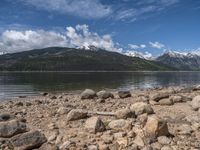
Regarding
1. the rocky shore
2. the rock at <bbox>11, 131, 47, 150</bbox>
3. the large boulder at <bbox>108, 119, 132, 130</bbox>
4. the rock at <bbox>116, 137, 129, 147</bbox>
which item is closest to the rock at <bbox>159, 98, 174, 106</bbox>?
the rocky shore

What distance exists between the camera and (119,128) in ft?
48.5

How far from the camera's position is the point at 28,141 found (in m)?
12.4

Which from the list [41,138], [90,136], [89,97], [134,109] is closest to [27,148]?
[41,138]

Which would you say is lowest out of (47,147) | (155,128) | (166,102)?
(47,147)

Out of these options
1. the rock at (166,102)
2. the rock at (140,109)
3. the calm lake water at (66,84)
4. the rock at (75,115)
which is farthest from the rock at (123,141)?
the calm lake water at (66,84)

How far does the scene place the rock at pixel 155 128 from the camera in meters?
13.3

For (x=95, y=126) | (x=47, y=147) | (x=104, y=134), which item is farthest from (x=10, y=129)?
(x=104, y=134)

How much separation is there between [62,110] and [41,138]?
7.60 m

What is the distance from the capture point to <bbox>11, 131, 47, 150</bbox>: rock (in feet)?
40.2

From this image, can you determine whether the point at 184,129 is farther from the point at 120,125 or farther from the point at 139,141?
the point at 120,125

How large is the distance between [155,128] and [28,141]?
5.37m

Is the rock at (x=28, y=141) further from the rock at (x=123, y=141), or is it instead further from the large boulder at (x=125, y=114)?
the large boulder at (x=125, y=114)

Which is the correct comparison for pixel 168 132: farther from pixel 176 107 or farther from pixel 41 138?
pixel 176 107

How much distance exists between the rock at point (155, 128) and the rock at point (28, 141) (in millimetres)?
4484
